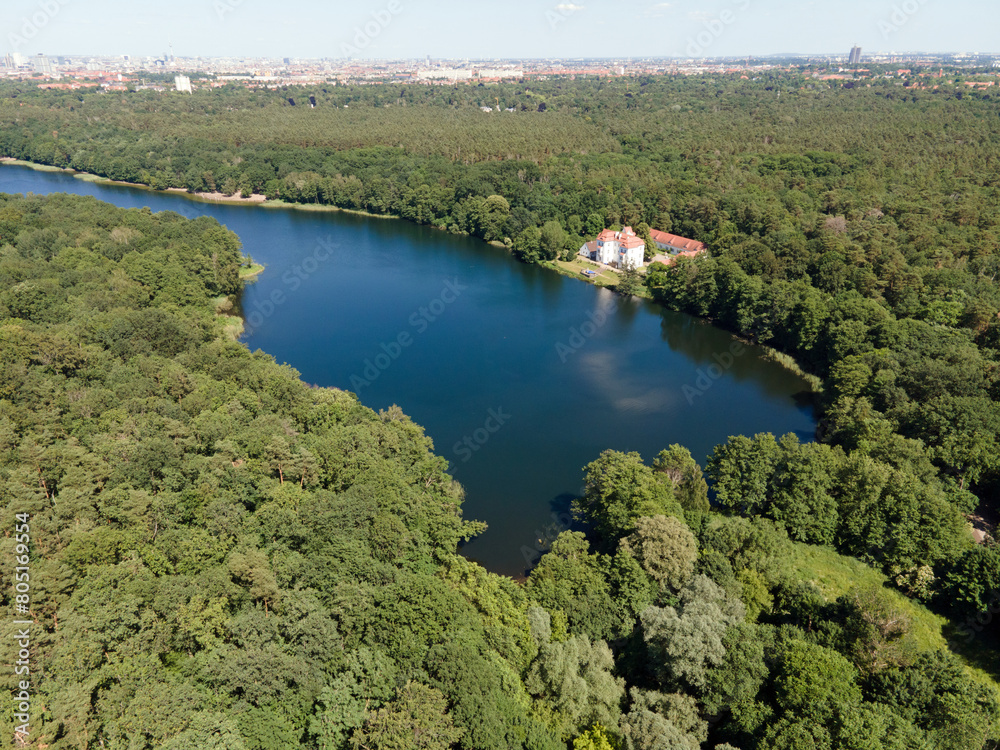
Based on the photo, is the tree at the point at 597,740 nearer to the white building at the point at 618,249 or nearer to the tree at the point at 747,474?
the tree at the point at 747,474

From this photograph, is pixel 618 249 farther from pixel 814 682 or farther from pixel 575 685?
pixel 575 685

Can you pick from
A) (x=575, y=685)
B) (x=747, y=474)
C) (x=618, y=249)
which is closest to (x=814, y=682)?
(x=575, y=685)

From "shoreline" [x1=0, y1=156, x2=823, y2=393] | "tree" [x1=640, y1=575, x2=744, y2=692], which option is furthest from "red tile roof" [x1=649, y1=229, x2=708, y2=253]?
"tree" [x1=640, y1=575, x2=744, y2=692]

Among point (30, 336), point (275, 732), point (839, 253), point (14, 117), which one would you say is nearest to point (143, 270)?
point (30, 336)

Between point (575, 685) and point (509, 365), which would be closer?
point (575, 685)

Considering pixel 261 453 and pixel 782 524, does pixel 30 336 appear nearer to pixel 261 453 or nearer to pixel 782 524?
pixel 261 453

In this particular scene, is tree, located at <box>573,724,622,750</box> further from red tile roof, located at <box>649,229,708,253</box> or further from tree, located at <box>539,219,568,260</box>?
red tile roof, located at <box>649,229,708,253</box>
